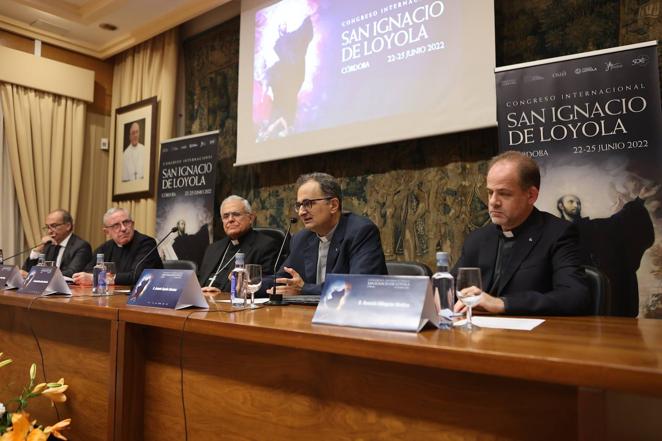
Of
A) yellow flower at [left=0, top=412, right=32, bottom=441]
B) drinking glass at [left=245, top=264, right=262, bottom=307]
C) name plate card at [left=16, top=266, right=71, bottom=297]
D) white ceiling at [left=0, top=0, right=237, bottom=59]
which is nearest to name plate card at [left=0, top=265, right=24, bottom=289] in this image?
name plate card at [left=16, top=266, right=71, bottom=297]

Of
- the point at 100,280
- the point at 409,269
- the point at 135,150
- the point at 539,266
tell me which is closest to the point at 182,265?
the point at 100,280

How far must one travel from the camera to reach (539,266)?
181 centimetres

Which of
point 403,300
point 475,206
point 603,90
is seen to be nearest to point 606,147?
point 603,90

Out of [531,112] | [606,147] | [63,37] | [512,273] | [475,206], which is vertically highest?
[63,37]

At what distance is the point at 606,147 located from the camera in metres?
2.61

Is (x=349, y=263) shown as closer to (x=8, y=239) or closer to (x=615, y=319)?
(x=615, y=319)

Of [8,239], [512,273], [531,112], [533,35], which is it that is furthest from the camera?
[8,239]

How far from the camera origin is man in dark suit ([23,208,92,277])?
412 centimetres

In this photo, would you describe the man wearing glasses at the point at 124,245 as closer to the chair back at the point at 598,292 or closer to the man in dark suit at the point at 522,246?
the man in dark suit at the point at 522,246

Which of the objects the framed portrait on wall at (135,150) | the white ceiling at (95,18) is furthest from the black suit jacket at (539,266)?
the framed portrait on wall at (135,150)

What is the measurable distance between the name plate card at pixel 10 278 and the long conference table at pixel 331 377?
67 centimetres

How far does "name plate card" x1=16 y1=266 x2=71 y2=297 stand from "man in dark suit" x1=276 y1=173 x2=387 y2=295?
0.93 metres

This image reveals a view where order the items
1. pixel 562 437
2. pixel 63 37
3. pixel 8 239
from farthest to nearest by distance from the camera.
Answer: pixel 63 37, pixel 8 239, pixel 562 437

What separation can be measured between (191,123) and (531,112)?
341 centimetres
